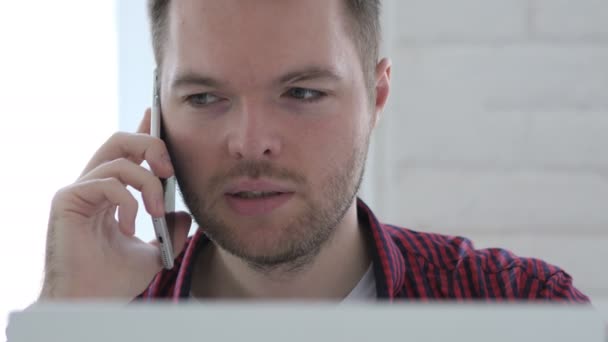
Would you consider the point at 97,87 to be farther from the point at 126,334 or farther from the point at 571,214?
the point at 126,334

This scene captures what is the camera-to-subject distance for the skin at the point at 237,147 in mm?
1118

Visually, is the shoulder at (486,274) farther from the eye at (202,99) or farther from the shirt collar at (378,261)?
the eye at (202,99)

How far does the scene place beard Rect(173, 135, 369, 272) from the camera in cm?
117

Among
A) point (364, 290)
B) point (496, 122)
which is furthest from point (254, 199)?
point (496, 122)

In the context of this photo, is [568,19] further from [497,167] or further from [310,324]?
[310,324]

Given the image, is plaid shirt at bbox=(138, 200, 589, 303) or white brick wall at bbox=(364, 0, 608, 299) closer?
plaid shirt at bbox=(138, 200, 589, 303)

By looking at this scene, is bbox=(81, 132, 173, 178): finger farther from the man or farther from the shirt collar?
the shirt collar

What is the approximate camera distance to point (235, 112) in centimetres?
113

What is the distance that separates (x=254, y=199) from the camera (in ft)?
3.78

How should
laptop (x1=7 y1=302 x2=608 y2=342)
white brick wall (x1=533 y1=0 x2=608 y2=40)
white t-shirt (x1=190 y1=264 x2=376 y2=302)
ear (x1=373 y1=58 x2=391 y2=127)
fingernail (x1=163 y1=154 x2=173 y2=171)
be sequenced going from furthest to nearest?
white brick wall (x1=533 y1=0 x2=608 y2=40) → ear (x1=373 y1=58 x2=391 y2=127) → white t-shirt (x1=190 y1=264 x2=376 y2=302) → fingernail (x1=163 y1=154 x2=173 y2=171) → laptop (x1=7 y1=302 x2=608 y2=342)

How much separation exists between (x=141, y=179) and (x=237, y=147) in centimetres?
21

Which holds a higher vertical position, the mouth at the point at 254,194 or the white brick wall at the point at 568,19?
the white brick wall at the point at 568,19

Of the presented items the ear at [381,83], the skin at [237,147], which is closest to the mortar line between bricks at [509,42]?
the ear at [381,83]

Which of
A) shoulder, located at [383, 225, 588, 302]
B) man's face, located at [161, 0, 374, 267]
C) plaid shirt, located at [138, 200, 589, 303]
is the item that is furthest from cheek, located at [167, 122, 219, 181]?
shoulder, located at [383, 225, 588, 302]
